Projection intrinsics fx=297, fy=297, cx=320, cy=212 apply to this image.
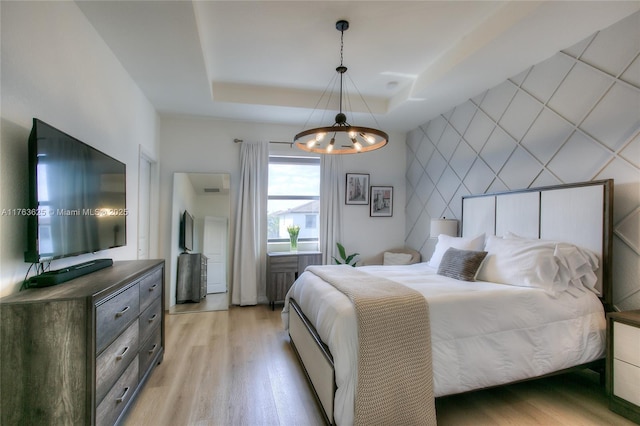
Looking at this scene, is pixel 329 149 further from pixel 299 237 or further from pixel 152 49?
pixel 299 237

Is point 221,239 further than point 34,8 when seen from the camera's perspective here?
Yes

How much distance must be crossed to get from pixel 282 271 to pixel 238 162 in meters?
1.69

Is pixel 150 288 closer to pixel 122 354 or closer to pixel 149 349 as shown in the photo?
pixel 149 349

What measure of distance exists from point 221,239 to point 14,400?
297cm

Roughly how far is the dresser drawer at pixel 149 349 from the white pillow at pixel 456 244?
260 centimetres

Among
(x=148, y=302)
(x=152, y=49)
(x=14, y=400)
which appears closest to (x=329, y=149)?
(x=152, y=49)

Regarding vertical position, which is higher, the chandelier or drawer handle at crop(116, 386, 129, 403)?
the chandelier

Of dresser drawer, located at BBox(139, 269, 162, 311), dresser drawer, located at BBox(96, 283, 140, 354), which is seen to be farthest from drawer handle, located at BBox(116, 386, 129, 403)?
dresser drawer, located at BBox(139, 269, 162, 311)

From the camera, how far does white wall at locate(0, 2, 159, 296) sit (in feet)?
4.43

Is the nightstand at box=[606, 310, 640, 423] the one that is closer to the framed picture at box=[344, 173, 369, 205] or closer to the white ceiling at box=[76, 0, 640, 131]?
the white ceiling at box=[76, 0, 640, 131]

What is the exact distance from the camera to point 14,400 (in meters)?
1.22

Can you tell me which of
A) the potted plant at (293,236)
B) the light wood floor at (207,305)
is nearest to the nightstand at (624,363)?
the potted plant at (293,236)

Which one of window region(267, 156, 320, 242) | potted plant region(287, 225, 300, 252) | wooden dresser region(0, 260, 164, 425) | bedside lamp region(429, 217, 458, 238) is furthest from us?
window region(267, 156, 320, 242)

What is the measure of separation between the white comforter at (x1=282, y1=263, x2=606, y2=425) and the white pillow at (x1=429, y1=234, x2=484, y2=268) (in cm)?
71
